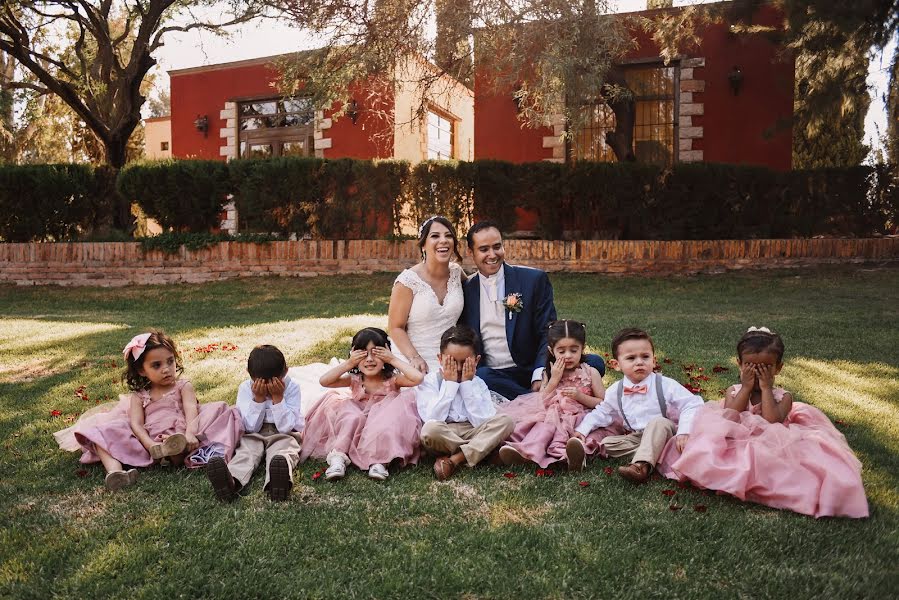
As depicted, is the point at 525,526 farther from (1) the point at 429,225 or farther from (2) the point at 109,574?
(1) the point at 429,225

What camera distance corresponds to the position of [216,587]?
239 cm

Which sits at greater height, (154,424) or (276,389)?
(276,389)

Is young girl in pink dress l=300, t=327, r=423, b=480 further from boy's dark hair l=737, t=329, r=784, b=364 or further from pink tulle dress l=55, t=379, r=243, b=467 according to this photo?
boy's dark hair l=737, t=329, r=784, b=364

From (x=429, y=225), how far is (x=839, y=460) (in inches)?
108

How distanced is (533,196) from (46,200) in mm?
8817

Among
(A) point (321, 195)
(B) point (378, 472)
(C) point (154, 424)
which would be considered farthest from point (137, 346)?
(A) point (321, 195)

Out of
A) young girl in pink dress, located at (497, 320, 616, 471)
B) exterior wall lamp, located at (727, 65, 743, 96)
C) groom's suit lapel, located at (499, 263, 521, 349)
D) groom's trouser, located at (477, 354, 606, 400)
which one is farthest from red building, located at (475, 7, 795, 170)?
young girl in pink dress, located at (497, 320, 616, 471)

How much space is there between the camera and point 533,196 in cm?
1186

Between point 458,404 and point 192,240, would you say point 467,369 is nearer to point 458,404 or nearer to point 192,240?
point 458,404

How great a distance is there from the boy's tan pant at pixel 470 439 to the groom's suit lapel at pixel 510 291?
3.41 ft

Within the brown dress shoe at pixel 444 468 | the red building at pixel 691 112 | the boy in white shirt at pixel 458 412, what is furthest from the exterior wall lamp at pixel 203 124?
the brown dress shoe at pixel 444 468

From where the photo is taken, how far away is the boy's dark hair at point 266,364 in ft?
12.2

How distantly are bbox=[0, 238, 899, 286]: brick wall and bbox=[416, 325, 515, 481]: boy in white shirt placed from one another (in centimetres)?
791

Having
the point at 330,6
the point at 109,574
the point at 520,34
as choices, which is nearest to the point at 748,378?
the point at 109,574
